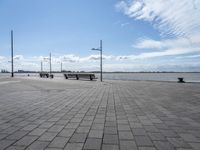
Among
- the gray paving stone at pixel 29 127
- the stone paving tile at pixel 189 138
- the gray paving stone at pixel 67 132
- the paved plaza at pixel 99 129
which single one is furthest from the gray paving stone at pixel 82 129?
the stone paving tile at pixel 189 138

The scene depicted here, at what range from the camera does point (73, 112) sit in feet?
21.4

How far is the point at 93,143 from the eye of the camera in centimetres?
377

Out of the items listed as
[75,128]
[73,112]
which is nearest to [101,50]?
[73,112]

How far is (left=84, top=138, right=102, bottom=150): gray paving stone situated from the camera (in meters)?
3.57

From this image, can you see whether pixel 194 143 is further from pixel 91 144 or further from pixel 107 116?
pixel 107 116

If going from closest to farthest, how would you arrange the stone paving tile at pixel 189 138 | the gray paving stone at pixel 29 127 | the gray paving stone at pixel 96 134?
the stone paving tile at pixel 189 138, the gray paving stone at pixel 96 134, the gray paving stone at pixel 29 127

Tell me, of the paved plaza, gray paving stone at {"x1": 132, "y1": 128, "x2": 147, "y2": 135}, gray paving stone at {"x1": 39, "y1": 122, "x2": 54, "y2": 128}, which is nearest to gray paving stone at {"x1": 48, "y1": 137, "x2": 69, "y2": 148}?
the paved plaza

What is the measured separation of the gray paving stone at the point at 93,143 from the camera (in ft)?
11.7

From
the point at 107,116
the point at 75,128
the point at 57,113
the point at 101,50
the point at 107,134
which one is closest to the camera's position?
the point at 107,134

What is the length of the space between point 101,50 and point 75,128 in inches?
954

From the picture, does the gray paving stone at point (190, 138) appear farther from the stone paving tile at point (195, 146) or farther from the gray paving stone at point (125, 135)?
the gray paving stone at point (125, 135)

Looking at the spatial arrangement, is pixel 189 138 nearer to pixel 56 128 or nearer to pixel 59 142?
pixel 59 142

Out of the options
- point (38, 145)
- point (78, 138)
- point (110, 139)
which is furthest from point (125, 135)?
point (38, 145)

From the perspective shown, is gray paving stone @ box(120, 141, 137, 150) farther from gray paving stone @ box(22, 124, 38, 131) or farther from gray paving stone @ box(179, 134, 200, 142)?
gray paving stone @ box(22, 124, 38, 131)
